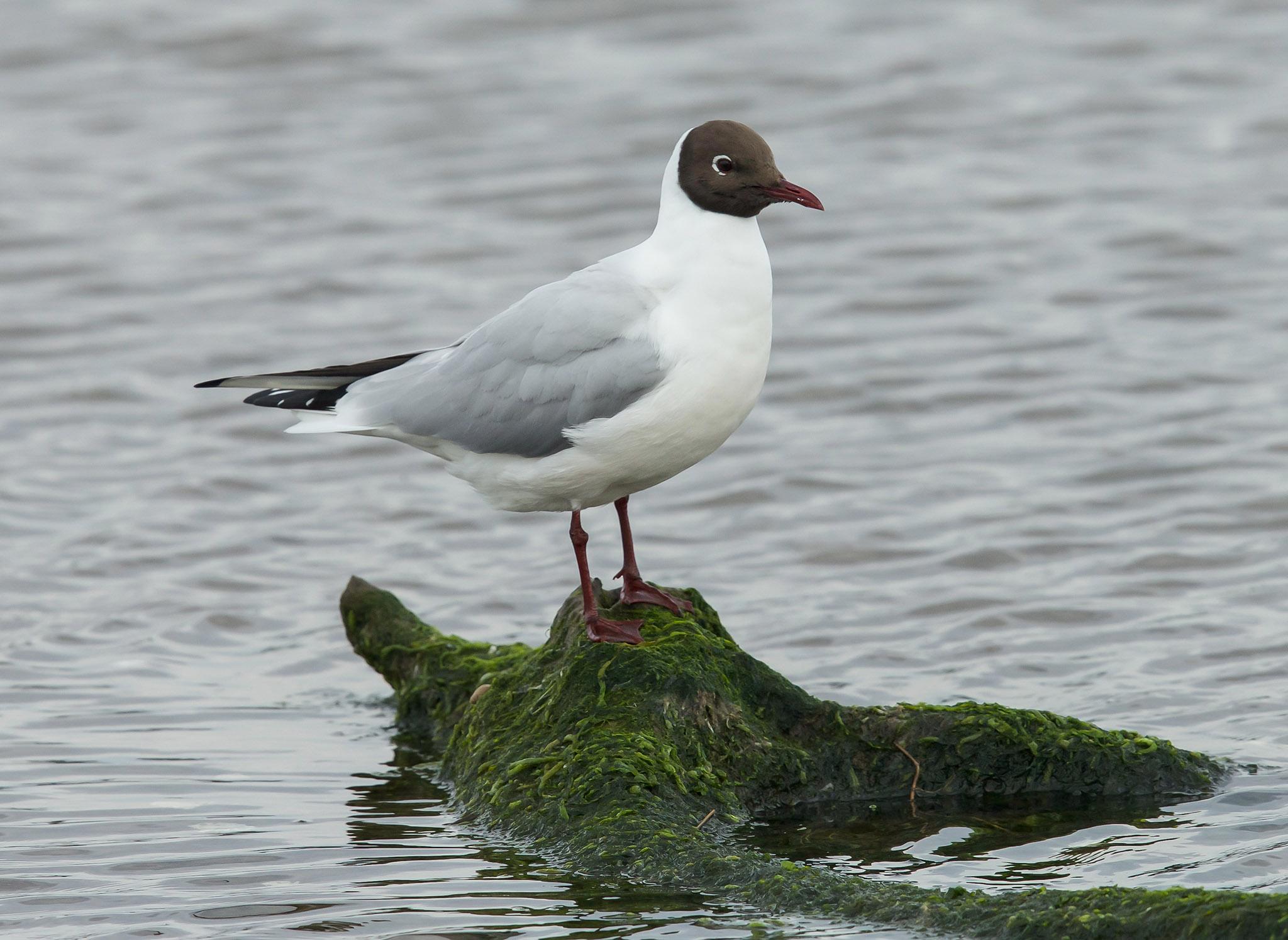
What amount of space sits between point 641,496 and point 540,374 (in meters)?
4.60

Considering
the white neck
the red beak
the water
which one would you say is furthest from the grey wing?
the water

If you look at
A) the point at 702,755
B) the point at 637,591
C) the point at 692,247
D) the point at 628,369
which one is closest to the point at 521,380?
the point at 628,369

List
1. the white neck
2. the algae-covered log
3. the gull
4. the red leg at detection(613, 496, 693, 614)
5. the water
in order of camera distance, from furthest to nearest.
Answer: the red leg at detection(613, 496, 693, 614), the white neck, the gull, the water, the algae-covered log

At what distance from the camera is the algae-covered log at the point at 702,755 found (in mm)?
5465

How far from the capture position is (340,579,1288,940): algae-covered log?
17.9 ft

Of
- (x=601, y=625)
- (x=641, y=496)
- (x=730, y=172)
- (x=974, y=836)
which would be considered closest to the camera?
(x=974, y=836)

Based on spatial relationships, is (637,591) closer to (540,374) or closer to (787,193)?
(540,374)

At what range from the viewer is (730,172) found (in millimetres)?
6234

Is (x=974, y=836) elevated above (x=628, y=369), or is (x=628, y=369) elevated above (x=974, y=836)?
(x=628, y=369)

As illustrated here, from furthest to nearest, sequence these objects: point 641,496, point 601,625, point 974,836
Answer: point 641,496 → point 601,625 → point 974,836

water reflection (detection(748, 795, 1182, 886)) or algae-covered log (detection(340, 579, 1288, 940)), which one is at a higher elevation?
algae-covered log (detection(340, 579, 1288, 940))

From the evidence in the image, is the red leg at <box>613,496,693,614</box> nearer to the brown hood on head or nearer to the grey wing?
the grey wing

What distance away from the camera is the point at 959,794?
6.05 m

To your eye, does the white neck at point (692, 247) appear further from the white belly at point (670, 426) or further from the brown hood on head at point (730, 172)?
the white belly at point (670, 426)
